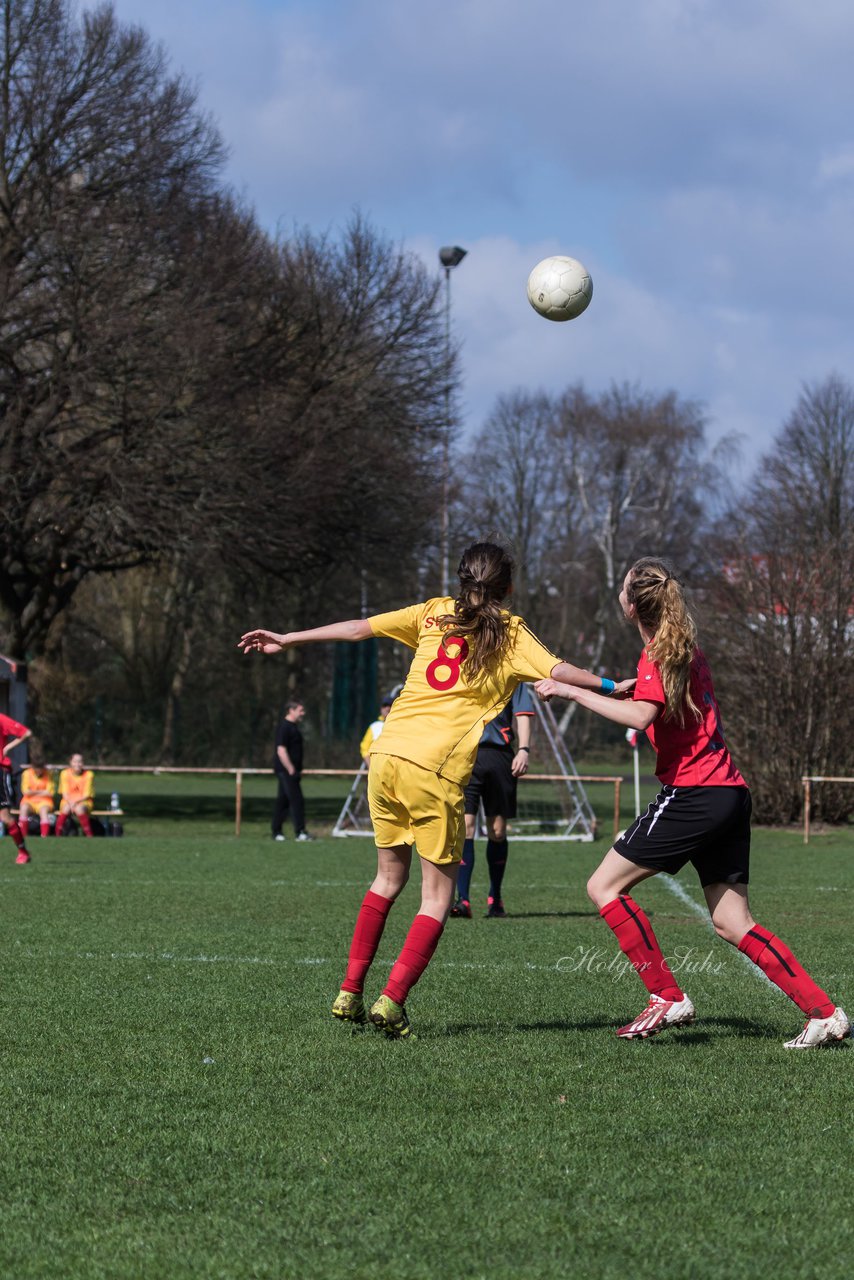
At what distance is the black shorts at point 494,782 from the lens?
36.8 feet

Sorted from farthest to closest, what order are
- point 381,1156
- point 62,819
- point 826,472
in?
point 826,472 < point 62,819 < point 381,1156

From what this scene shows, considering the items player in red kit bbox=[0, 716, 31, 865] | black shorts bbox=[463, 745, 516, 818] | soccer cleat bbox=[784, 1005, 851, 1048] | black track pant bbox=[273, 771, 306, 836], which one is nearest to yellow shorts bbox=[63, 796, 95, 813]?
black track pant bbox=[273, 771, 306, 836]

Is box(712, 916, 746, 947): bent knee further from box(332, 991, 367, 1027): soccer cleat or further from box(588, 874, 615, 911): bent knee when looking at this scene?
box(332, 991, 367, 1027): soccer cleat

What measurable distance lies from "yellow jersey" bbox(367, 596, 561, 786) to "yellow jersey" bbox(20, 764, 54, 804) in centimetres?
1672

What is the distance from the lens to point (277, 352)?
2945 cm

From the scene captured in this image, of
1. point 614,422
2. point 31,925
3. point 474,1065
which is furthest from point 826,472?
point 474,1065

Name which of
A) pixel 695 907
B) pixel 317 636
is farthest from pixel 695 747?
pixel 695 907

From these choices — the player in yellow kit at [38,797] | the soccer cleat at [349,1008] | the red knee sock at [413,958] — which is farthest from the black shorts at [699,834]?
the player in yellow kit at [38,797]

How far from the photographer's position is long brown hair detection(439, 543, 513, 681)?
19.8 feet

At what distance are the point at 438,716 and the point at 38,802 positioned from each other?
16886 mm

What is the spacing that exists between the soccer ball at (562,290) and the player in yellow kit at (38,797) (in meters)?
13.6

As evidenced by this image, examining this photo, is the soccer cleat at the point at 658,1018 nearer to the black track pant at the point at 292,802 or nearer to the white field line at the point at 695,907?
the white field line at the point at 695,907

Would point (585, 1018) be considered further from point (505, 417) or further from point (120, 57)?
point (505, 417)

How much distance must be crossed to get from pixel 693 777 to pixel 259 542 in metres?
22.2
